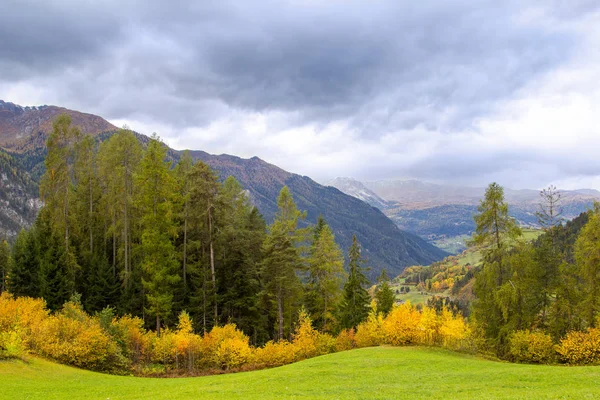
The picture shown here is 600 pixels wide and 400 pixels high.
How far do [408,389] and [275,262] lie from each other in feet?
98.3

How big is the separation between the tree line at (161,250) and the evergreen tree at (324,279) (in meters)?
0.18

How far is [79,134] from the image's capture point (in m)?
55.7

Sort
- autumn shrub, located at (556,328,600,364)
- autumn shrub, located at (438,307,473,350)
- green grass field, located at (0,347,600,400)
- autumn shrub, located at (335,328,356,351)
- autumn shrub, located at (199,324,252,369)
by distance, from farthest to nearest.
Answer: autumn shrub, located at (335,328,356,351) → autumn shrub, located at (438,307,473,350) → autumn shrub, located at (199,324,252,369) → autumn shrub, located at (556,328,600,364) → green grass field, located at (0,347,600,400)

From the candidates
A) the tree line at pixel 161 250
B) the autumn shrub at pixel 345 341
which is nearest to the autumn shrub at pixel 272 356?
the tree line at pixel 161 250

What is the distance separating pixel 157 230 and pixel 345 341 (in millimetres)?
28198

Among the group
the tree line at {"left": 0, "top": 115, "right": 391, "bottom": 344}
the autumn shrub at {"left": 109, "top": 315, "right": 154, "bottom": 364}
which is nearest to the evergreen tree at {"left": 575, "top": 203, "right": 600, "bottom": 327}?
the tree line at {"left": 0, "top": 115, "right": 391, "bottom": 344}

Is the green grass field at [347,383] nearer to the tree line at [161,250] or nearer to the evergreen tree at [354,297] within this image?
the tree line at [161,250]

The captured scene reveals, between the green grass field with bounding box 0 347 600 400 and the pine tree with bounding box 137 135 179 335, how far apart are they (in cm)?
1454

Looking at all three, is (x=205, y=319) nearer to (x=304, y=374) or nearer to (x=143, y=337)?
(x=143, y=337)

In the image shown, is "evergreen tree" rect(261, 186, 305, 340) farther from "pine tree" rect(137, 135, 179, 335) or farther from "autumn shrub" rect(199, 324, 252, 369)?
"pine tree" rect(137, 135, 179, 335)

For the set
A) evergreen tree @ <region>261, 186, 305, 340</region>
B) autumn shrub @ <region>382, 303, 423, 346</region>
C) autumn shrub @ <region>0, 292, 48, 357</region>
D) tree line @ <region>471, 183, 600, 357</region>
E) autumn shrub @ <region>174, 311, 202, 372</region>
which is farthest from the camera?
evergreen tree @ <region>261, 186, 305, 340</region>

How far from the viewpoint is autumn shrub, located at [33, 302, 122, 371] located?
1457 inches

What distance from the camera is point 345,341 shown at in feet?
170

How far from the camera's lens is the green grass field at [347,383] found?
22406 mm
